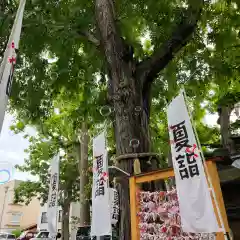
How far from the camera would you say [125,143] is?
4754 mm

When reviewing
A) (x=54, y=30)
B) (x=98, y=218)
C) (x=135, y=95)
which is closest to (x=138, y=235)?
(x=98, y=218)

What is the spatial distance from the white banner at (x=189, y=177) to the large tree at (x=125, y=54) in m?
1.22

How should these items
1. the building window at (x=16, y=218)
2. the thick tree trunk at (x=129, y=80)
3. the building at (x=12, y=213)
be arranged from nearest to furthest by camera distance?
the thick tree trunk at (x=129, y=80), the building at (x=12, y=213), the building window at (x=16, y=218)

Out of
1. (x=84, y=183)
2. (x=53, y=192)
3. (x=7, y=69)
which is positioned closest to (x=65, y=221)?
(x=84, y=183)

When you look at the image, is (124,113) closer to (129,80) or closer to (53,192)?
(129,80)

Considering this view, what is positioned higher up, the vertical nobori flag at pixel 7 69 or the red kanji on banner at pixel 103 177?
the vertical nobori flag at pixel 7 69

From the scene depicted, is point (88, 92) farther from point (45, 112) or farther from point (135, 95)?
point (135, 95)

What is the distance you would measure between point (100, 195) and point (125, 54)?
2997mm

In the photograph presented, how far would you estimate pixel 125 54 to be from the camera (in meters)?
5.66

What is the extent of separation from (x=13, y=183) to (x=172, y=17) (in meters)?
32.9

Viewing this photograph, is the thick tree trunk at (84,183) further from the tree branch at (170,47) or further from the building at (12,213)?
the building at (12,213)

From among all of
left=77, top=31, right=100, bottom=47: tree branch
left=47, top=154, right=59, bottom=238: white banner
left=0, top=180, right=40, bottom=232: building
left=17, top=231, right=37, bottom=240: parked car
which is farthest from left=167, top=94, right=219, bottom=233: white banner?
left=0, top=180, right=40, bottom=232: building

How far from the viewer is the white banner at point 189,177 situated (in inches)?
115

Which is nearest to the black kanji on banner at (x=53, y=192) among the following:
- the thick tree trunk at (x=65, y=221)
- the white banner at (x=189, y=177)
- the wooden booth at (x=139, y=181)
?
the wooden booth at (x=139, y=181)
